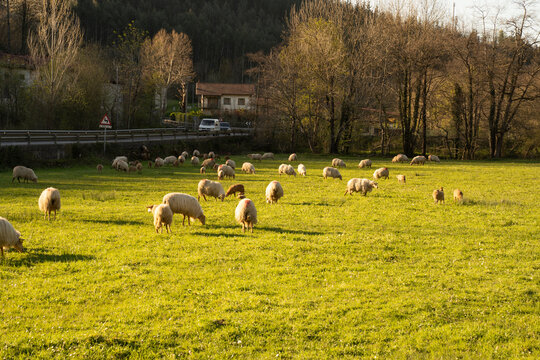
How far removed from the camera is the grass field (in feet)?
22.5

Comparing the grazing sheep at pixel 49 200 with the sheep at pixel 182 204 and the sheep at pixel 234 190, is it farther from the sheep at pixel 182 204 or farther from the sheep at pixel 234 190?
the sheep at pixel 234 190

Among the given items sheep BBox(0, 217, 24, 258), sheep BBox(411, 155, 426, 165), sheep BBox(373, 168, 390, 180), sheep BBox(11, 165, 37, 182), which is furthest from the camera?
sheep BBox(411, 155, 426, 165)

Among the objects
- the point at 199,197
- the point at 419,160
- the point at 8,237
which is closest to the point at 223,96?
the point at 419,160

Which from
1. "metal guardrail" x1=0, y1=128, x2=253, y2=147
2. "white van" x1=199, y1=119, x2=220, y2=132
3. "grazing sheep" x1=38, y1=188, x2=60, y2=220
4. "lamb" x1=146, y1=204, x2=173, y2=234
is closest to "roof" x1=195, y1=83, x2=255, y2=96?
"white van" x1=199, y1=119, x2=220, y2=132

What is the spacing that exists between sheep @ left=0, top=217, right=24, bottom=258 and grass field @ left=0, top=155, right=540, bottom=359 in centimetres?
30

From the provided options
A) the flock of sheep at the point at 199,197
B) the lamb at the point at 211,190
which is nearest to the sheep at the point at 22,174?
the flock of sheep at the point at 199,197

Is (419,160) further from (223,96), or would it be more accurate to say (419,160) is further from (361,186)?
(223,96)

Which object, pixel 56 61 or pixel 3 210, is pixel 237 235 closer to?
pixel 3 210

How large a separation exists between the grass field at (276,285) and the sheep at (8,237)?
304 millimetres

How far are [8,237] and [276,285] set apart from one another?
6660 mm

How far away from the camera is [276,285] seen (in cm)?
917

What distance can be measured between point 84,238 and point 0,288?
400 cm

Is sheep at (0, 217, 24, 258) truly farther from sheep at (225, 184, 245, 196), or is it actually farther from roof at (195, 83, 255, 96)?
roof at (195, 83, 255, 96)

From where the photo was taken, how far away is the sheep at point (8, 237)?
10297 mm
